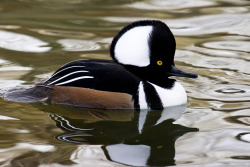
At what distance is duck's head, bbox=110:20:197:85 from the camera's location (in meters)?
6.77

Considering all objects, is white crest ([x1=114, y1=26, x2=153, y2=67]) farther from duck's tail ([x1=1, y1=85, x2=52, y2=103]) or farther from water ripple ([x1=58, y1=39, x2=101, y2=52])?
water ripple ([x1=58, y1=39, x2=101, y2=52])

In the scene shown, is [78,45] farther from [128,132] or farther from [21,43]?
[128,132]

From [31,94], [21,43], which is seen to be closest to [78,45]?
[21,43]

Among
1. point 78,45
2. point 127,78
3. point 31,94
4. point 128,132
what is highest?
point 127,78

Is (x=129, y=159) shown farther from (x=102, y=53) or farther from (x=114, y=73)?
(x=102, y=53)

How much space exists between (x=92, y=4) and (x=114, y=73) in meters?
5.35

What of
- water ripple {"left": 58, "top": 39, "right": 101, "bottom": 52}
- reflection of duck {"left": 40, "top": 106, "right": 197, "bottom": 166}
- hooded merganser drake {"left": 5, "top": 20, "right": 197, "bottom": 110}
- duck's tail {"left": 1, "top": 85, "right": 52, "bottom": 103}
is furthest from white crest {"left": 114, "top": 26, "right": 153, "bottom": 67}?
water ripple {"left": 58, "top": 39, "right": 101, "bottom": 52}

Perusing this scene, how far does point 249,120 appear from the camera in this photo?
6613mm

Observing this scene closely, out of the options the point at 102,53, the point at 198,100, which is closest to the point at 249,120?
the point at 198,100

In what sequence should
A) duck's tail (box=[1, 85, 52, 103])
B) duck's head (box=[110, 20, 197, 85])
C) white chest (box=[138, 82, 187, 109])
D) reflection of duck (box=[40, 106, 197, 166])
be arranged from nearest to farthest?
reflection of duck (box=[40, 106, 197, 166]) → duck's head (box=[110, 20, 197, 85]) → white chest (box=[138, 82, 187, 109]) → duck's tail (box=[1, 85, 52, 103])

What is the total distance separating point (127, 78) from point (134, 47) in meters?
0.36

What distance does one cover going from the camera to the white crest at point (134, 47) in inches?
268

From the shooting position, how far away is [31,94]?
720 cm

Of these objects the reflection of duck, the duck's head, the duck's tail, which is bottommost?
the reflection of duck
